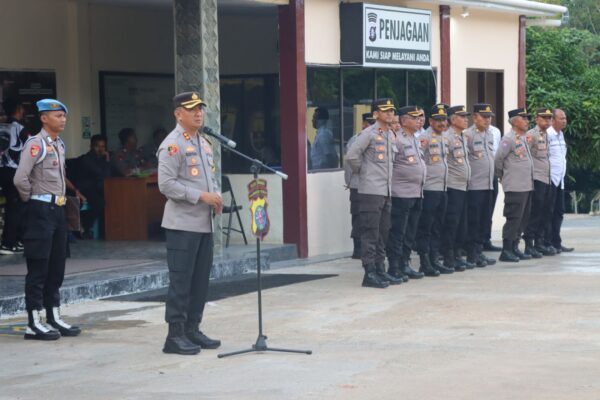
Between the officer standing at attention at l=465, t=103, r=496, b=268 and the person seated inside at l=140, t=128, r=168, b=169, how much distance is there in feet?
15.5

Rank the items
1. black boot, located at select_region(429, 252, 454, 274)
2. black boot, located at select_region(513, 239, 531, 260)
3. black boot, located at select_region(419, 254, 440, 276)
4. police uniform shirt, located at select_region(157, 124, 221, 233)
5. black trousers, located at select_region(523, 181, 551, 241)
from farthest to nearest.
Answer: black trousers, located at select_region(523, 181, 551, 241) < black boot, located at select_region(513, 239, 531, 260) < black boot, located at select_region(429, 252, 454, 274) < black boot, located at select_region(419, 254, 440, 276) < police uniform shirt, located at select_region(157, 124, 221, 233)

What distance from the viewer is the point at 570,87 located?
28516 millimetres

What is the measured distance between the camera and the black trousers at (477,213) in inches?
618

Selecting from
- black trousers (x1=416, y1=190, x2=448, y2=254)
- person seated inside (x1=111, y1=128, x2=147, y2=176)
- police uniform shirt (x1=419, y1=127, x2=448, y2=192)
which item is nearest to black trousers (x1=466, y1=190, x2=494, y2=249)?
black trousers (x1=416, y1=190, x2=448, y2=254)

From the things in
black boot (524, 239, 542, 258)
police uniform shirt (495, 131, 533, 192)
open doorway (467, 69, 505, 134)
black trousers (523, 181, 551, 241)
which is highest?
open doorway (467, 69, 505, 134)

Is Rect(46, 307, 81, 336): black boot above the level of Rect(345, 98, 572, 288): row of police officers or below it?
below

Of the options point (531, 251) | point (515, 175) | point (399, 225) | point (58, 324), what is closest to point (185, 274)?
point (58, 324)

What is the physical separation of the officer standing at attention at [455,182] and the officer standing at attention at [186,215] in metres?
5.88

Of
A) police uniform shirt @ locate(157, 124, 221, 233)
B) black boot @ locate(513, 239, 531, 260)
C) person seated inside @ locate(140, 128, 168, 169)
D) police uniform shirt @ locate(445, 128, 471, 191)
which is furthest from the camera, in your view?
person seated inside @ locate(140, 128, 168, 169)

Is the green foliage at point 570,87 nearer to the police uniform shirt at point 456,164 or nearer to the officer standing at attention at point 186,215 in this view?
the police uniform shirt at point 456,164

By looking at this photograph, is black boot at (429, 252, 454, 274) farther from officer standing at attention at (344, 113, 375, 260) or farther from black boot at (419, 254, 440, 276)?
officer standing at attention at (344, 113, 375, 260)

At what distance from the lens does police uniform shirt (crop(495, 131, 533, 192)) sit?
16156mm

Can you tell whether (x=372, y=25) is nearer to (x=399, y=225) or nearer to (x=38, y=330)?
(x=399, y=225)

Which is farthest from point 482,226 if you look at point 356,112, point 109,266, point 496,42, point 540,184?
point 496,42
